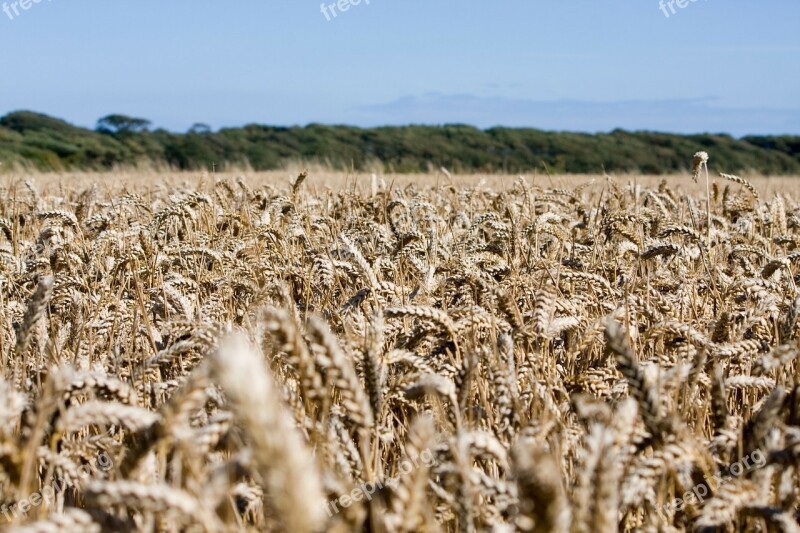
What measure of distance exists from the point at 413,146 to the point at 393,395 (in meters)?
29.0

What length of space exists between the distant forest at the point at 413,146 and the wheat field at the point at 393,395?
2075cm

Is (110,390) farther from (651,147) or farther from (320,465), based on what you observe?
(651,147)

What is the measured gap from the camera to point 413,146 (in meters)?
30.2

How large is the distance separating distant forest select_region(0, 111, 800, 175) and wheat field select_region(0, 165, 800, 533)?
20.7 metres

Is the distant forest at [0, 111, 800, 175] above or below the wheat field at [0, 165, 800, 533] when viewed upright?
above

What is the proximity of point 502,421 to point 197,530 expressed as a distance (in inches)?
29.3

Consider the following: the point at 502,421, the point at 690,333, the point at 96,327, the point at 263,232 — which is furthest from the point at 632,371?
the point at 263,232

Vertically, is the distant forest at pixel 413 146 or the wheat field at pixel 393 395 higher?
the distant forest at pixel 413 146

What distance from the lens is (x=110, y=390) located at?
1.12 metres

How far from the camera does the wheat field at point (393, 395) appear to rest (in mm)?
803

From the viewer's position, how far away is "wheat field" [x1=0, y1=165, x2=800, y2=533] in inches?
31.6

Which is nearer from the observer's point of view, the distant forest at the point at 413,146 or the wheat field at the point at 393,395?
the wheat field at the point at 393,395

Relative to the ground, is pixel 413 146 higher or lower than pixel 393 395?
higher

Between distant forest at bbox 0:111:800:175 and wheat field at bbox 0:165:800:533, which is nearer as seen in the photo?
wheat field at bbox 0:165:800:533
